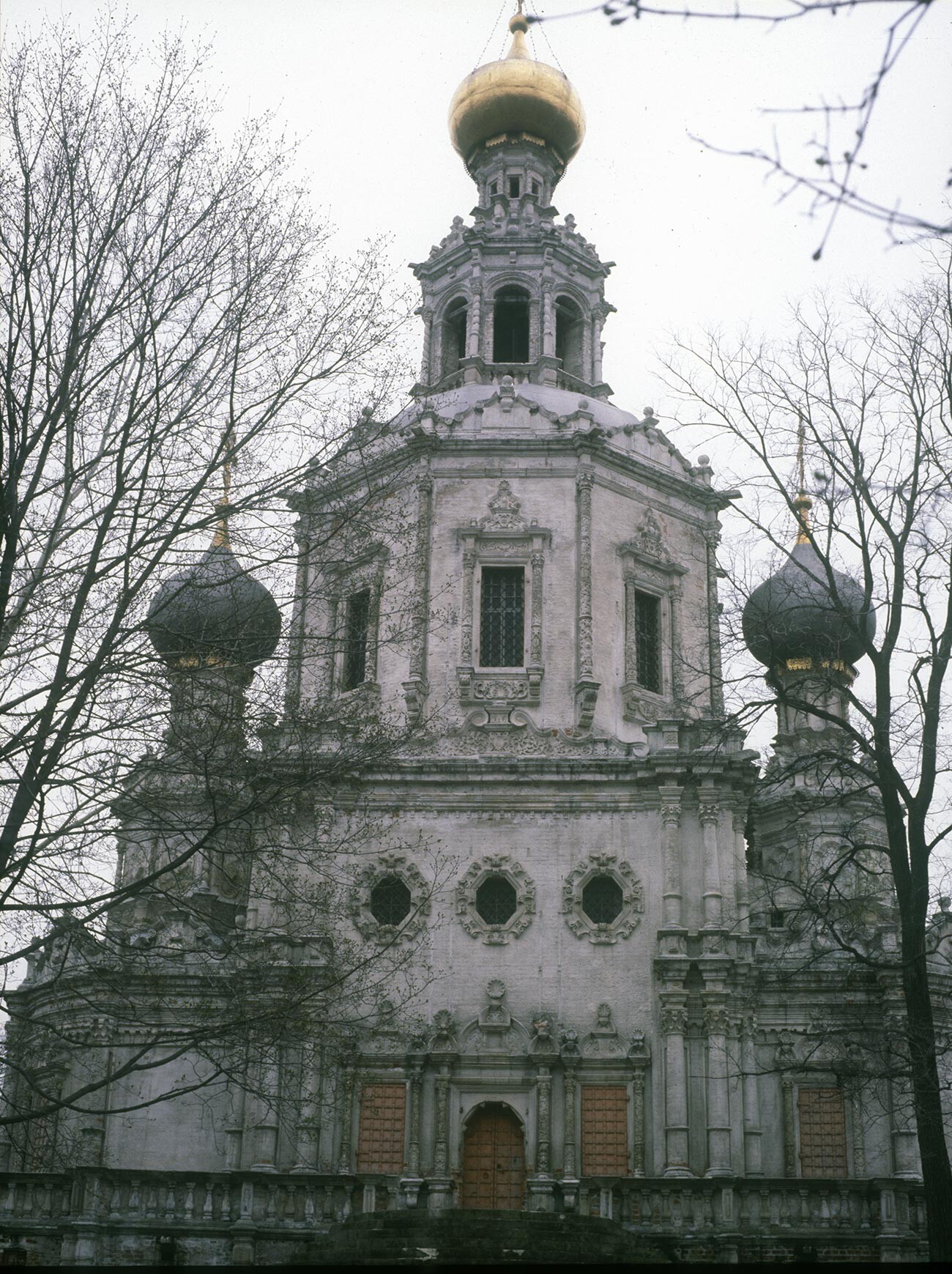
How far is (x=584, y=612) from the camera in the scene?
1045 inches

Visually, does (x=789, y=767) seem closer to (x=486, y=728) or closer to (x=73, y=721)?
(x=73, y=721)

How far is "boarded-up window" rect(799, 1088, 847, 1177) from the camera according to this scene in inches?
969

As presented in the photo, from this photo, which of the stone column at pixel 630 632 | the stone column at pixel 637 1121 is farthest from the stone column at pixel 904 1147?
the stone column at pixel 630 632

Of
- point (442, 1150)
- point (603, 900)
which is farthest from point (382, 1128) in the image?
point (603, 900)

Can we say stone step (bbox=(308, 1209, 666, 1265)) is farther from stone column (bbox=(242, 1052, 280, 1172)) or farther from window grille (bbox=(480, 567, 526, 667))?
window grille (bbox=(480, 567, 526, 667))

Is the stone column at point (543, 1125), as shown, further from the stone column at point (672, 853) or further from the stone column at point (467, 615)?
the stone column at point (467, 615)

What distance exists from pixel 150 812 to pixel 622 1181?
1215 centimetres

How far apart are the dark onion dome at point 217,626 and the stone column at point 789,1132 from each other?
15.4m

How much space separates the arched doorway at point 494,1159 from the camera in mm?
23156

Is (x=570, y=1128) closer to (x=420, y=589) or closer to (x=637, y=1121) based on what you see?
(x=637, y=1121)

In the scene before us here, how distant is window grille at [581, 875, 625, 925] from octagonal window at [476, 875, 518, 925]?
3.88 feet

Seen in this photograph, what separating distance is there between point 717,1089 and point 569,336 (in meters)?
17.0

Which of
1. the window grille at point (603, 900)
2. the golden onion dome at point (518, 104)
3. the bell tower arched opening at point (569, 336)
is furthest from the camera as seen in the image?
the golden onion dome at point (518, 104)

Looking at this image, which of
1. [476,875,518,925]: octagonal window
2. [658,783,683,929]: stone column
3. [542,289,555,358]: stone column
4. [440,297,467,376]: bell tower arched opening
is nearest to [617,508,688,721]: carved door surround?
[658,783,683,929]: stone column
